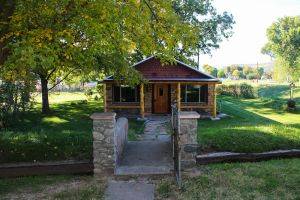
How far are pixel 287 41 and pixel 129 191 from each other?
55.5 meters

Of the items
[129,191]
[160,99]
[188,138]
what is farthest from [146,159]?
[160,99]

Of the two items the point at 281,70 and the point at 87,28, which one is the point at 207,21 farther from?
the point at 281,70

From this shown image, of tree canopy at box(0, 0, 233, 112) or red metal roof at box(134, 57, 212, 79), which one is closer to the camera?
tree canopy at box(0, 0, 233, 112)

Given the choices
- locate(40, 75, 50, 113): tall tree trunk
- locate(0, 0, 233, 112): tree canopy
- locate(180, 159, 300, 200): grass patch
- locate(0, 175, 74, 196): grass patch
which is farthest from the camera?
locate(40, 75, 50, 113): tall tree trunk

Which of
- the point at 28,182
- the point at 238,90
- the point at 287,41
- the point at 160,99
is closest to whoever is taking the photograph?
the point at 28,182

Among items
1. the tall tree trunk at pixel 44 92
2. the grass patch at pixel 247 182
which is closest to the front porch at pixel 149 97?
the tall tree trunk at pixel 44 92

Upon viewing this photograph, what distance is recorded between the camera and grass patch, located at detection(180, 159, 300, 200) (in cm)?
549

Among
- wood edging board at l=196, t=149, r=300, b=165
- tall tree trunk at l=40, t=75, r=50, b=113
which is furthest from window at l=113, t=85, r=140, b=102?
wood edging board at l=196, t=149, r=300, b=165

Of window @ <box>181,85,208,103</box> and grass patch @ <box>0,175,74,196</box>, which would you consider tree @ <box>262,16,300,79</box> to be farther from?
grass patch @ <box>0,175,74,196</box>

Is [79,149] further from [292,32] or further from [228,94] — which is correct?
[292,32]

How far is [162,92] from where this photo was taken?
66.7 feet

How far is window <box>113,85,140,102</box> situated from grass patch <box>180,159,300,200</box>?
12.6 m

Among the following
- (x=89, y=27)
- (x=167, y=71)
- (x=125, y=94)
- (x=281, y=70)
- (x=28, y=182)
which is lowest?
(x=28, y=182)

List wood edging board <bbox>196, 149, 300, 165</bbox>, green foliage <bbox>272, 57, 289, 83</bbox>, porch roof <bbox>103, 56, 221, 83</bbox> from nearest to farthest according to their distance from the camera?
1. wood edging board <bbox>196, 149, 300, 165</bbox>
2. porch roof <bbox>103, 56, 221, 83</bbox>
3. green foliage <bbox>272, 57, 289, 83</bbox>
